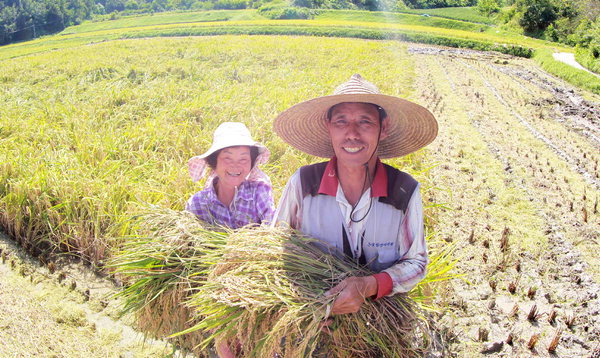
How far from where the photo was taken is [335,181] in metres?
1.39

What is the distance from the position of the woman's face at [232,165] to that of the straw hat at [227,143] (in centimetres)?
5

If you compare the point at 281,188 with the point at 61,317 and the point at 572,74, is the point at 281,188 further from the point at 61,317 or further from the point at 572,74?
the point at 572,74

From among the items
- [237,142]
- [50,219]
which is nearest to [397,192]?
[237,142]

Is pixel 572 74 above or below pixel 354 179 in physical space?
below

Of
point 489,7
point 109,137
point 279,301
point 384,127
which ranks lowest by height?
point 489,7

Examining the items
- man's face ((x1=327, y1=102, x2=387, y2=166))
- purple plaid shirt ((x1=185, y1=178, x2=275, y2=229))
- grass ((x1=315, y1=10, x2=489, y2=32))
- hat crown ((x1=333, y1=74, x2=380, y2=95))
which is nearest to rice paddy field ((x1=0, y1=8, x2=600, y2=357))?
purple plaid shirt ((x1=185, y1=178, x2=275, y2=229))

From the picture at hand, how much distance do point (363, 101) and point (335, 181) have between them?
285mm

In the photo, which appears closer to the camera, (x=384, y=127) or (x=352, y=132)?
(x=352, y=132)

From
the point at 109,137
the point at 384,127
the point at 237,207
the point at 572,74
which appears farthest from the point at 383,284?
the point at 572,74

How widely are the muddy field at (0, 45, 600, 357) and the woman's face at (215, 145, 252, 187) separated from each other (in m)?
0.97

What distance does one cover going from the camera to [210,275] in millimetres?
1372

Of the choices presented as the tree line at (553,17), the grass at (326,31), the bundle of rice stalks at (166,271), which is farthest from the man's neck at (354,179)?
the tree line at (553,17)

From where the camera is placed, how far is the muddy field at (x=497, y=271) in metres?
2.17

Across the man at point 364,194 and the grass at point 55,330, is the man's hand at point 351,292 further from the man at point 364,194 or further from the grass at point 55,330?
the grass at point 55,330
